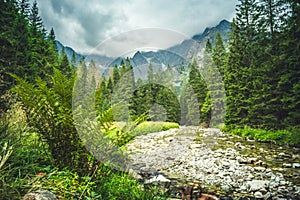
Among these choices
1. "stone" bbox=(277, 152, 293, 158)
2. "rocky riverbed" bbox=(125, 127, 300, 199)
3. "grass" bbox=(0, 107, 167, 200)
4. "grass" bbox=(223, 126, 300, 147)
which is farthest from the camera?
"grass" bbox=(223, 126, 300, 147)

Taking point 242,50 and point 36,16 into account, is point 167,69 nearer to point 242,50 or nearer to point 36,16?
point 242,50

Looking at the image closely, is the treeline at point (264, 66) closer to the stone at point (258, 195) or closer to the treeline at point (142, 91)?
the stone at point (258, 195)

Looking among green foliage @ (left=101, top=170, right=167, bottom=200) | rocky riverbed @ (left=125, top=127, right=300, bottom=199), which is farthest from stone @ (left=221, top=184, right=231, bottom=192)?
green foliage @ (left=101, top=170, right=167, bottom=200)

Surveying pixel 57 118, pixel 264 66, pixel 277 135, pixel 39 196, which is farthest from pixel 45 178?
pixel 264 66

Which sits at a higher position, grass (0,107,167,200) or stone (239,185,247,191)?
grass (0,107,167,200)

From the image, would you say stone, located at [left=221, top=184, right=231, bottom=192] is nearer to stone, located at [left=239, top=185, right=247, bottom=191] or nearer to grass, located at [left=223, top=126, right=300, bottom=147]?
stone, located at [left=239, top=185, right=247, bottom=191]

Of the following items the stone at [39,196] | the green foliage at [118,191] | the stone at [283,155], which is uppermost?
the stone at [39,196]

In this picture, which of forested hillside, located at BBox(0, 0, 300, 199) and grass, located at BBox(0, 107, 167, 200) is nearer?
grass, located at BBox(0, 107, 167, 200)

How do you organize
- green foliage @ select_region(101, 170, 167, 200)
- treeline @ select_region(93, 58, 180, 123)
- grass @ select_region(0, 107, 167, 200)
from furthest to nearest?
treeline @ select_region(93, 58, 180, 123) < green foliage @ select_region(101, 170, 167, 200) < grass @ select_region(0, 107, 167, 200)

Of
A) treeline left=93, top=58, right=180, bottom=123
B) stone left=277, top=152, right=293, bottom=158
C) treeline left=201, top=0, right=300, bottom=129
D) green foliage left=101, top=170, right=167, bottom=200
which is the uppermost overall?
treeline left=201, top=0, right=300, bottom=129

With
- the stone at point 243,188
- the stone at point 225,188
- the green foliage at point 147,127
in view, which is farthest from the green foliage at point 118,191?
the stone at point 243,188

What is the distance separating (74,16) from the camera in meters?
3.58

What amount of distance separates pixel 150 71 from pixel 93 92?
1559mm

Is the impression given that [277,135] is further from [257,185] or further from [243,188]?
[243,188]
